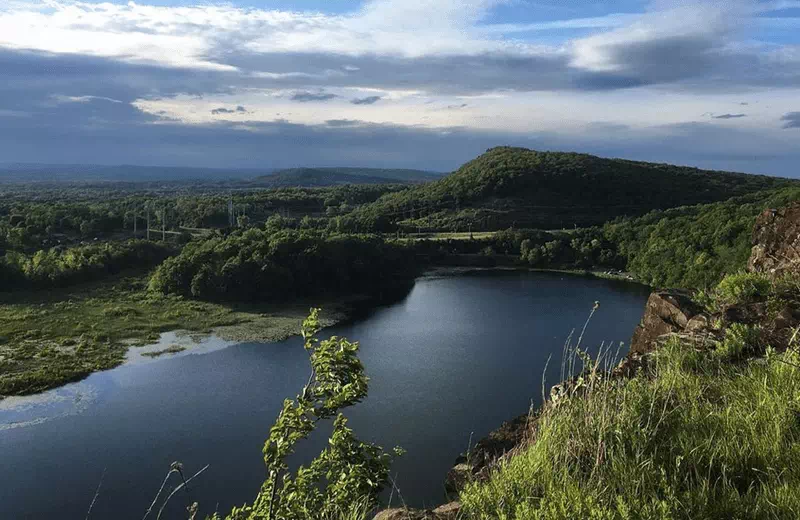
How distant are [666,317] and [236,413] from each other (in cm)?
1800

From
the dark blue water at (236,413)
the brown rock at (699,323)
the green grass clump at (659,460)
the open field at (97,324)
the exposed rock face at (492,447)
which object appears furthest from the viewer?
the open field at (97,324)

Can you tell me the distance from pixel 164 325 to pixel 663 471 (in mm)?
36199

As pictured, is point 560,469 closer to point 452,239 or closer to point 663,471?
point 663,471

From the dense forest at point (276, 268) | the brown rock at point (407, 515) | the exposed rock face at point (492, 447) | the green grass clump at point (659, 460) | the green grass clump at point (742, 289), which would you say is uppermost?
the green grass clump at point (742, 289)

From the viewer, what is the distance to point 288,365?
28906 mm

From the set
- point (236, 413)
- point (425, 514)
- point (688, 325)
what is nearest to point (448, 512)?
point (425, 514)

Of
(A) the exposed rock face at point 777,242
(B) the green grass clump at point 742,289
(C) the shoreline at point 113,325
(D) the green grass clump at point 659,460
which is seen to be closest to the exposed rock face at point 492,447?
(D) the green grass clump at point 659,460

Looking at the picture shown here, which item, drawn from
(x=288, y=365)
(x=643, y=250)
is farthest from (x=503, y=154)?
(x=288, y=365)

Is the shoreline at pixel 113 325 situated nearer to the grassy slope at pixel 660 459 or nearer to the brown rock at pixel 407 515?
the brown rock at pixel 407 515

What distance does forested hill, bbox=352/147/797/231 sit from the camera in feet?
267

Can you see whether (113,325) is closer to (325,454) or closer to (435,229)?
(325,454)

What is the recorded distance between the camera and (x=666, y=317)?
28.9 ft

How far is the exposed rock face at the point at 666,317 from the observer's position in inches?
330

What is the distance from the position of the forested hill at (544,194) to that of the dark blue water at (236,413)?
144 ft
